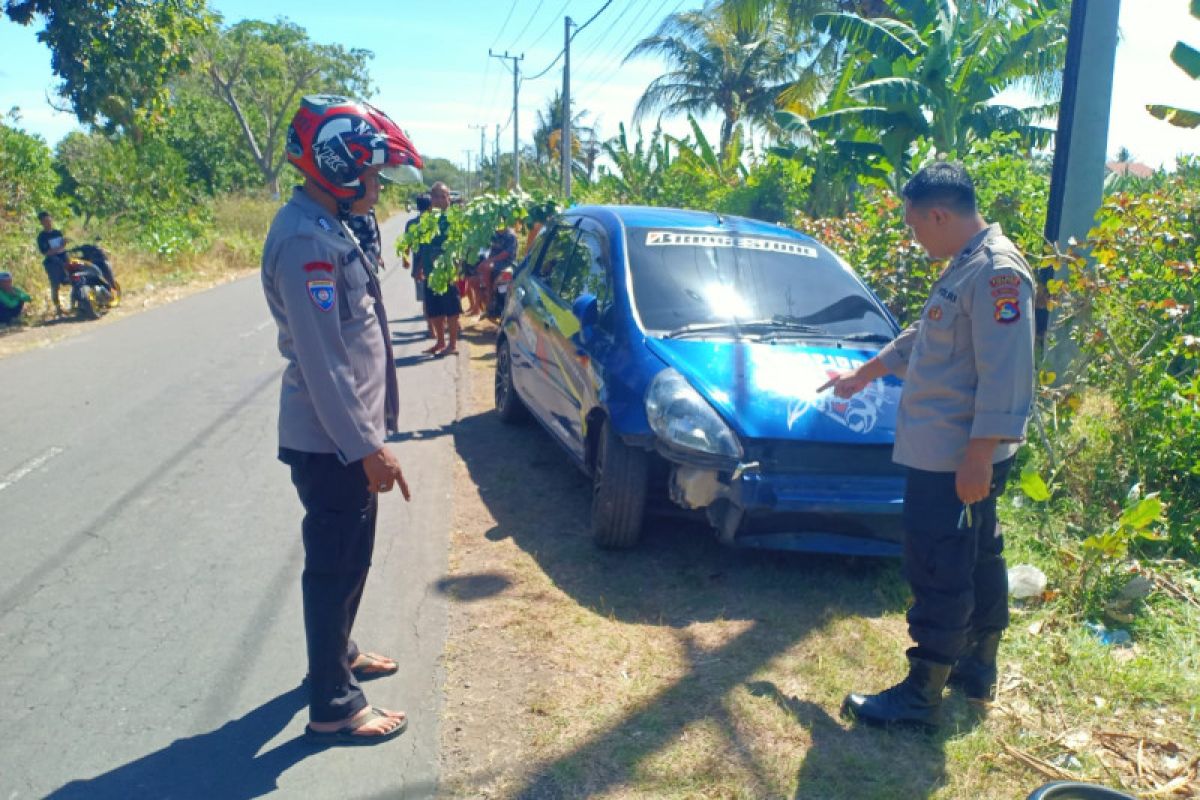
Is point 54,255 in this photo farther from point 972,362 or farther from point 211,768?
point 972,362

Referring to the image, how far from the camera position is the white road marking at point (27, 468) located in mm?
6152

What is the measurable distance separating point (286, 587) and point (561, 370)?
82.3 inches

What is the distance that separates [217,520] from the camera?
5559mm

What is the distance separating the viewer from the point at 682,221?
619 centimetres

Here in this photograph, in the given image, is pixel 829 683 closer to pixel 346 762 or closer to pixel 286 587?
pixel 346 762

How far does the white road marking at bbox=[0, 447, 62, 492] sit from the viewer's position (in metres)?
6.15

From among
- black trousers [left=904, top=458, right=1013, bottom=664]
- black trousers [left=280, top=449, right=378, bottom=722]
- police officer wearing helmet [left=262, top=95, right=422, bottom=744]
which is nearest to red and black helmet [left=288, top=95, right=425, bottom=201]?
police officer wearing helmet [left=262, top=95, right=422, bottom=744]

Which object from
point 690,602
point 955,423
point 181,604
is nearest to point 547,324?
point 690,602

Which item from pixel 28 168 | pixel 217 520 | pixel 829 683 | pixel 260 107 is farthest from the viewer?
pixel 260 107

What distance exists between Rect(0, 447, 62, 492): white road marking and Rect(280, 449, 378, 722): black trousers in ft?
12.9

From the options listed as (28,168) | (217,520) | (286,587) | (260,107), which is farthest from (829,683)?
(260,107)

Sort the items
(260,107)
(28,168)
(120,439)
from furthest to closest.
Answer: (260,107), (28,168), (120,439)

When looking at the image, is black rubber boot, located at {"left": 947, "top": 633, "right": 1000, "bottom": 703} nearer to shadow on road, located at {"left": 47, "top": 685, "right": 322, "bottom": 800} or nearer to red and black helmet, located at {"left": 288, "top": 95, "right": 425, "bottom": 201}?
shadow on road, located at {"left": 47, "top": 685, "right": 322, "bottom": 800}

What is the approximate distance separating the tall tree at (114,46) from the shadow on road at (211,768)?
517 inches
